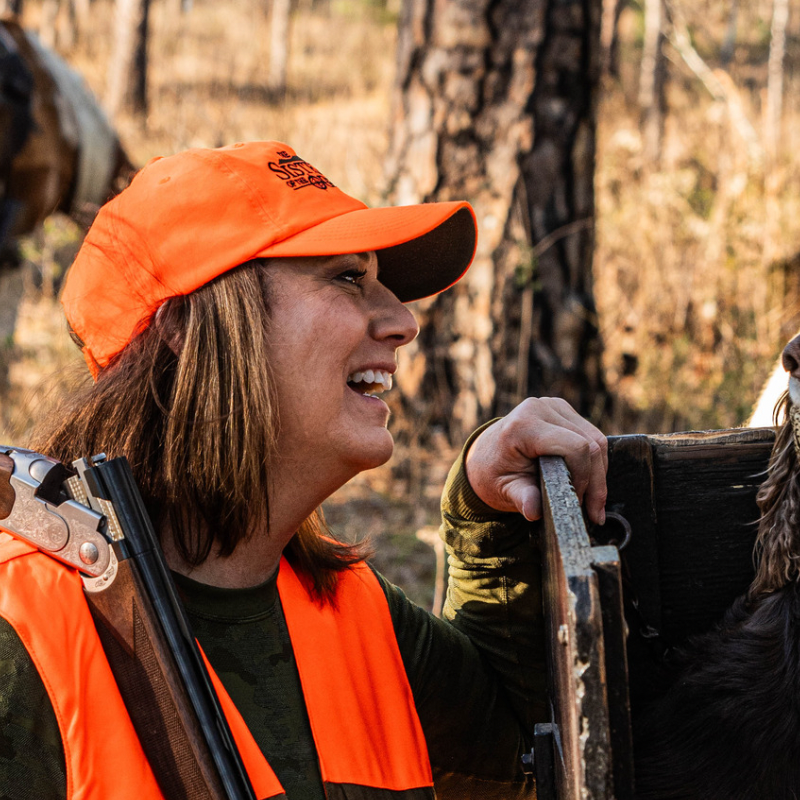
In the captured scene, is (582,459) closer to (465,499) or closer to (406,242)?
(465,499)

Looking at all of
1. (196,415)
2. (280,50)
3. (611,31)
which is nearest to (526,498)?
(196,415)

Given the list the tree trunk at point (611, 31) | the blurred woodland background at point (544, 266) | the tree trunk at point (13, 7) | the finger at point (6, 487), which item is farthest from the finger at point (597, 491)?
the tree trunk at point (611, 31)

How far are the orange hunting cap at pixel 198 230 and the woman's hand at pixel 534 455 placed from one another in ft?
1.30

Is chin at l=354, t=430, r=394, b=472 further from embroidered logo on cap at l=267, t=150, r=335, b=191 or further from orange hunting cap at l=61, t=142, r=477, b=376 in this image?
embroidered logo on cap at l=267, t=150, r=335, b=191

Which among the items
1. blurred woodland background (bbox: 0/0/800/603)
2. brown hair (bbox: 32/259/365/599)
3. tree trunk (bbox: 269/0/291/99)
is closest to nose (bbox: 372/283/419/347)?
brown hair (bbox: 32/259/365/599)

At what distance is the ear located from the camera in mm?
1582

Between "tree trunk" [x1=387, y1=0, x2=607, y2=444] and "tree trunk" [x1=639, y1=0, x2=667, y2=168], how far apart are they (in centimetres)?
857

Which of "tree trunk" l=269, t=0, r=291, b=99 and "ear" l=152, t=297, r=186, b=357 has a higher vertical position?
"tree trunk" l=269, t=0, r=291, b=99

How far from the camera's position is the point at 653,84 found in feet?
57.1

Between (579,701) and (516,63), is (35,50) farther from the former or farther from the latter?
(579,701)

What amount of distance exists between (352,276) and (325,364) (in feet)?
0.64

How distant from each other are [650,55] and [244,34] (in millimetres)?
14430

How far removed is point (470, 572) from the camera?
6.17 ft

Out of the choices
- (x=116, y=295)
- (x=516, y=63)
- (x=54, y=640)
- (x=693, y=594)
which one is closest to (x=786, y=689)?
(x=693, y=594)
